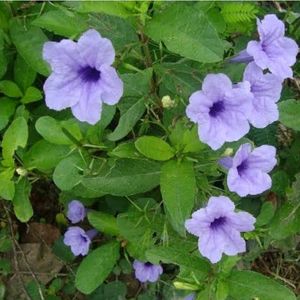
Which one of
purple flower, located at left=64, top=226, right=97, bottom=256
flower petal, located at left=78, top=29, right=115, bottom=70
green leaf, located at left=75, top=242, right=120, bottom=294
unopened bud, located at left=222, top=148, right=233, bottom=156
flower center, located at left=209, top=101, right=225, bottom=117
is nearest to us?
flower petal, located at left=78, top=29, right=115, bottom=70

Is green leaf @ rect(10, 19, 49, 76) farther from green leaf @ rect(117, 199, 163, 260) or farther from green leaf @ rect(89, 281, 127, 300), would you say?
green leaf @ rect(89, 281, 127, 300)

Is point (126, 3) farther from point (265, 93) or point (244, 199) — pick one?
point (244, 199)

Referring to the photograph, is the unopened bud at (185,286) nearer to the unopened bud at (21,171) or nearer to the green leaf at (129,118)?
the green leaf at (129,118)

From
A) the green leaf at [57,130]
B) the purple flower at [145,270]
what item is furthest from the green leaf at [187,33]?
the purple flower at [145,270]

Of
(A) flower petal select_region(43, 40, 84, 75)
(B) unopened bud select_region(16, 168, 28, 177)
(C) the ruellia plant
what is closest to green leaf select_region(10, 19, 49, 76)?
(C) the ruellia plant

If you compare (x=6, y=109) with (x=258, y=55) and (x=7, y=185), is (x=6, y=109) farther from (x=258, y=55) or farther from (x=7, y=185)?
(x=258, y=55)

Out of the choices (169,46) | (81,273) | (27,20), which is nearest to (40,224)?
(81,273)

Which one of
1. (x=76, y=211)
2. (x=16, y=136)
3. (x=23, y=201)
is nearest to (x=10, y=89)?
(x=16, y=136)
